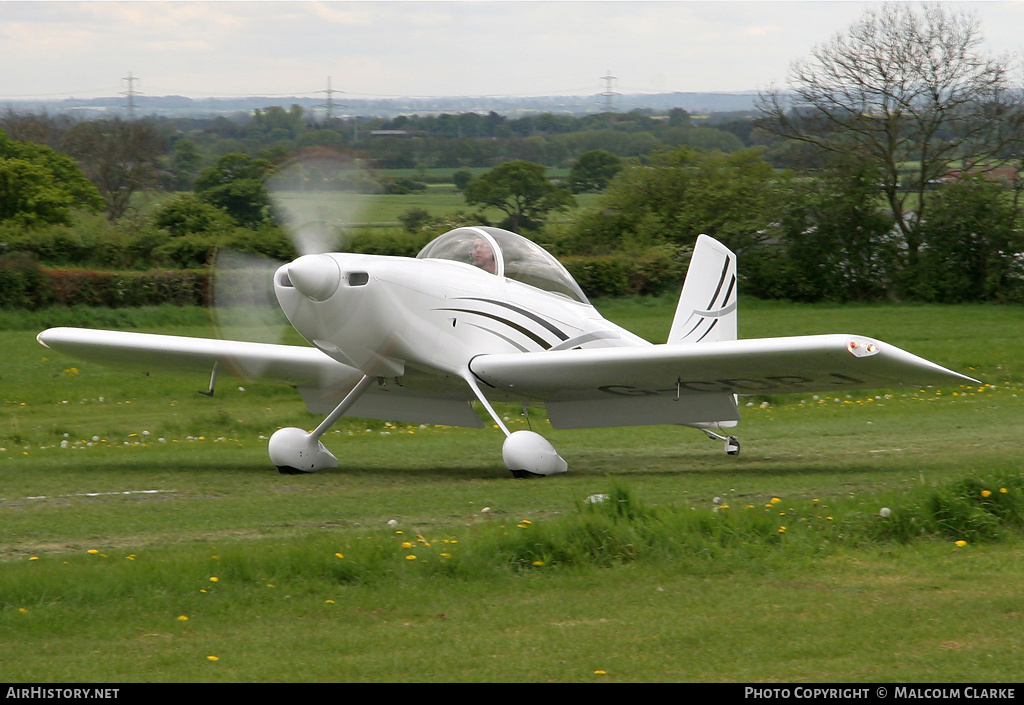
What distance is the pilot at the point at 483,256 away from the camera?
12.3 m

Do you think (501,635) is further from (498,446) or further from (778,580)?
(498,446)

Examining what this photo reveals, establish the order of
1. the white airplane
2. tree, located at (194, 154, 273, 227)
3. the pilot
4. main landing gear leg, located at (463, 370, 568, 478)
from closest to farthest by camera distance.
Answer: the white airplane → main landing gear leg, located at (463, 370, 568, 478) → the pilot → tree, located at (194, 154, 273, 227)

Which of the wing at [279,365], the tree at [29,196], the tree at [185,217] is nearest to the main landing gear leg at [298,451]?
the wing at [279,365]

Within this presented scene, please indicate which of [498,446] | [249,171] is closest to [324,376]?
[498,446]

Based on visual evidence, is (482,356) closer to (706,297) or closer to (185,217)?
(706,297)

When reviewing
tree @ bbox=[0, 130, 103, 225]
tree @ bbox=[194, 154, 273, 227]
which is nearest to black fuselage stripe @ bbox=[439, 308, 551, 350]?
tree @ bbox=[194, 154, 273, 227]

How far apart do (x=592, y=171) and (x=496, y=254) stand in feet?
182

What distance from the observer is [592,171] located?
6669 centimetres

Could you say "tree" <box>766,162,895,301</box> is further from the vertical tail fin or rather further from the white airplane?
the white airplane

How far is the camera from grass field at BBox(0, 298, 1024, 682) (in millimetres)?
5137

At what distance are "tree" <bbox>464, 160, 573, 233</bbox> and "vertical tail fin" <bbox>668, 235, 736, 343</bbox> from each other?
33300 millimetres

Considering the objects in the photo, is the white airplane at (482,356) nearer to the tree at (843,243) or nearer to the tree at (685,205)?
the tree at (843,243)

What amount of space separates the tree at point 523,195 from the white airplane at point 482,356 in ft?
114

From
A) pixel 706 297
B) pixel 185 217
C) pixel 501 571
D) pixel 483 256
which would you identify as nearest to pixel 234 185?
pixel 706 297
